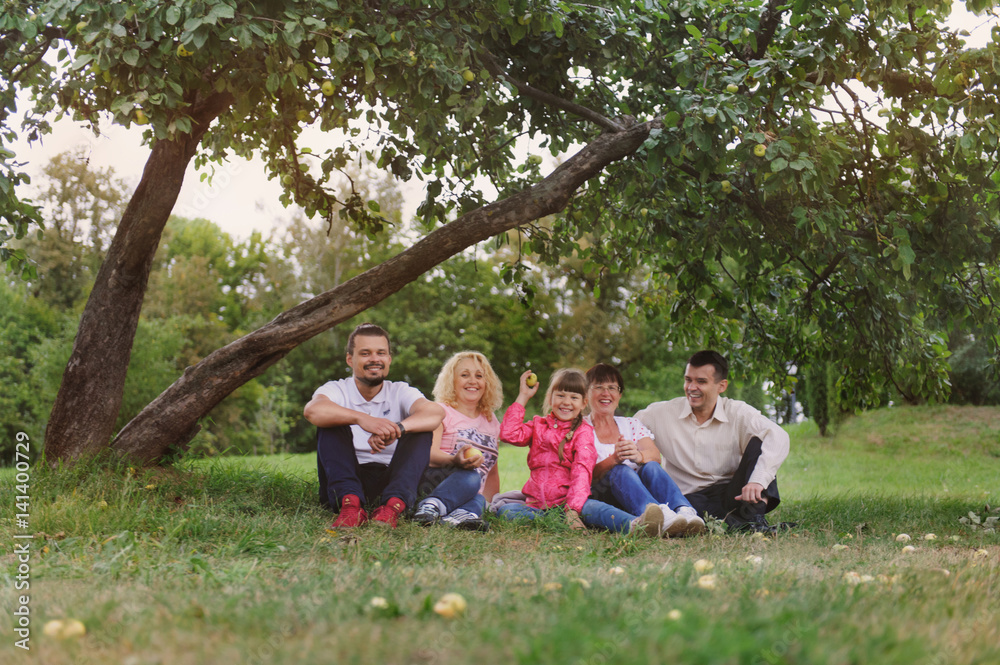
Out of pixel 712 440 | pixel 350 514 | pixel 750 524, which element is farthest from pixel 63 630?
pixel 712 440

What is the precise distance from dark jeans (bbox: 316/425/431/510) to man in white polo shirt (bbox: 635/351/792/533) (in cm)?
159

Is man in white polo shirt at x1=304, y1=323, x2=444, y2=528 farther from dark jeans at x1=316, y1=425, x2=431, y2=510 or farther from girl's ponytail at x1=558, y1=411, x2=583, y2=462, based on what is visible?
girl's ponytail at x1=558, y1=411, x2=583, y2=462

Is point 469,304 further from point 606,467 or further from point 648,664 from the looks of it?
point 648,664

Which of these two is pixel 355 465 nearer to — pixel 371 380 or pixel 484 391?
pixel 371 380

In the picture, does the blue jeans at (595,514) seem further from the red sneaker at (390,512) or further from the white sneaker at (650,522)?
the red sneaker at (390,512)

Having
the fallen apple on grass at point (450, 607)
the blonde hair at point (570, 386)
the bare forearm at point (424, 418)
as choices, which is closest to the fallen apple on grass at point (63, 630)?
the fallen apple on grass at point (450, 607)

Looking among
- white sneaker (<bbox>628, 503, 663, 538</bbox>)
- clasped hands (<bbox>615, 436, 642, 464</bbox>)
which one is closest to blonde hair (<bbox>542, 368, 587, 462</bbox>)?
clasped hands (<bbox>615, 436, 642, 464</bbox>)

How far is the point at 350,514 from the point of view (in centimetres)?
438

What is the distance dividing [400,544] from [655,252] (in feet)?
14.1

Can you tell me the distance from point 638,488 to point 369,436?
1723 mm

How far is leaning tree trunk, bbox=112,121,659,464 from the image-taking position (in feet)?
17.2

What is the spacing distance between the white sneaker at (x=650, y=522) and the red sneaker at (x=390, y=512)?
1.33 m

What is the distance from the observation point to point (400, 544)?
12.5ft

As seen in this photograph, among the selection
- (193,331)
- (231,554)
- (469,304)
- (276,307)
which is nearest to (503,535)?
(231,554)
